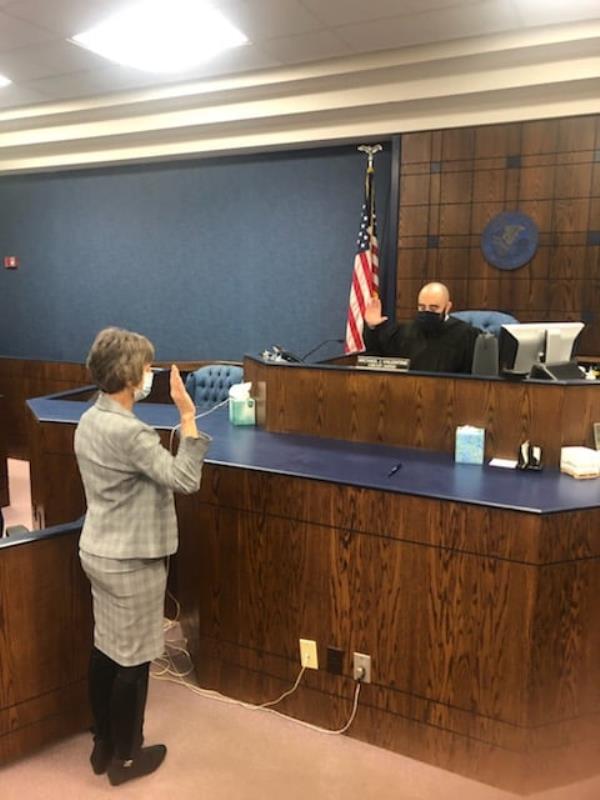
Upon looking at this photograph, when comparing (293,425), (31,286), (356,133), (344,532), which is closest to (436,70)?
(356,133)

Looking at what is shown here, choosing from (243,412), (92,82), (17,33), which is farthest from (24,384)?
(243,412)

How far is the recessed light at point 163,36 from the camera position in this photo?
3.62 metres

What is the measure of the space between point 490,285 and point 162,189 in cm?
331

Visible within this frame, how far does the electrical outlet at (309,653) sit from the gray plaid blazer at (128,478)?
734 millimetres

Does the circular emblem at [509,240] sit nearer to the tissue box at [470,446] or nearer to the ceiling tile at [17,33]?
the tissue box at [470,446]

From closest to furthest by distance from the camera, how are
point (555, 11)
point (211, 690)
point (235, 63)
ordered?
point (211, 690), point (555, 11), point (235, 63)

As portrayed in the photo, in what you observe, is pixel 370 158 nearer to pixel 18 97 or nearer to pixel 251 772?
pixel 18 97

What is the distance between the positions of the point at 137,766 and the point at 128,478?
1.04 metres

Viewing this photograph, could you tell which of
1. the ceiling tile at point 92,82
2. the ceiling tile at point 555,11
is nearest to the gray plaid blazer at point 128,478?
the ceiling tile at point 555,11

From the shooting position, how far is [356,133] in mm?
4891

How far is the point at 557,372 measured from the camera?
2.65m

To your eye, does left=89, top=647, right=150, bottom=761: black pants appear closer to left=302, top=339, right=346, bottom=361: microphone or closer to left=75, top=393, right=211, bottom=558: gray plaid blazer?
left=75, top=393, right=211, bottom=558: gray plaid blazer

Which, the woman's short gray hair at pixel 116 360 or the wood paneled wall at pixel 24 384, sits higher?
the woman's short gray hair at pixel 116 360

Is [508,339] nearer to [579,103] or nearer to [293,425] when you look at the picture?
[293,425]
